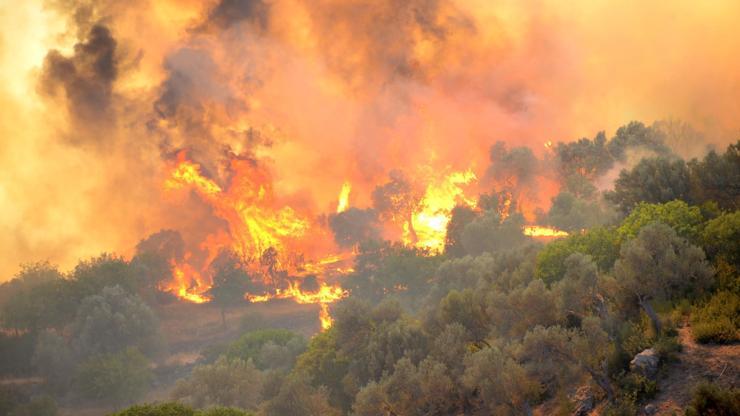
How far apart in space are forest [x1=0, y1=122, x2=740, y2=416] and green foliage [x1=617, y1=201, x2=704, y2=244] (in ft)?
0.71

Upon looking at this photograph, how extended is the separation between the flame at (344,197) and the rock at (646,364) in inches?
4008

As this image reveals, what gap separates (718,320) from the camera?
117 ft

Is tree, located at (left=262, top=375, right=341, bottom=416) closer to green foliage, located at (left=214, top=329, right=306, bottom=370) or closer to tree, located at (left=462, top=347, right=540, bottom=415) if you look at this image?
green foliage, located at (left=214, top=329, right=306, bottom=370)

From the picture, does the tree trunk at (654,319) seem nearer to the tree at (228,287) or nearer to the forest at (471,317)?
the forest at (471,317)

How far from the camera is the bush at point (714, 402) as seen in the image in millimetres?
27016

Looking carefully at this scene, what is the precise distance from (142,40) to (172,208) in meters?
44.6

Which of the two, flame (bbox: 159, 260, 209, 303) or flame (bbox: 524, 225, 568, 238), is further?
flame (bbox: 159, 260, 209, 303)

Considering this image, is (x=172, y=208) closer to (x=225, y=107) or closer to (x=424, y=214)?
(x=225, y=107)

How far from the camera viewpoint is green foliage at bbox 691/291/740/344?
34.8 meters

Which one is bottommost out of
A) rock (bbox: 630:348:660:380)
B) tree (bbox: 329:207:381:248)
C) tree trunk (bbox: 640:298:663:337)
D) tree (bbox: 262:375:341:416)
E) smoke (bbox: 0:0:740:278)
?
tree (bbox: 262:375:341:416)

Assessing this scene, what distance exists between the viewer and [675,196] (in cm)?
6125

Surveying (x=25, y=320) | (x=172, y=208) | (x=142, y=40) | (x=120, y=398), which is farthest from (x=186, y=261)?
(x=142, y=40)

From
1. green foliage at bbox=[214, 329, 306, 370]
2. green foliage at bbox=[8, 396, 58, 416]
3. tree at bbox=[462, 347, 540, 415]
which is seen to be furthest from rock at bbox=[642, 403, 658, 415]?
green foliage at bbox=[8, 396, 58, 416]

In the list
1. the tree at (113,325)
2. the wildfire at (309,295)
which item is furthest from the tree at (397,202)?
the tree at (113,325)
